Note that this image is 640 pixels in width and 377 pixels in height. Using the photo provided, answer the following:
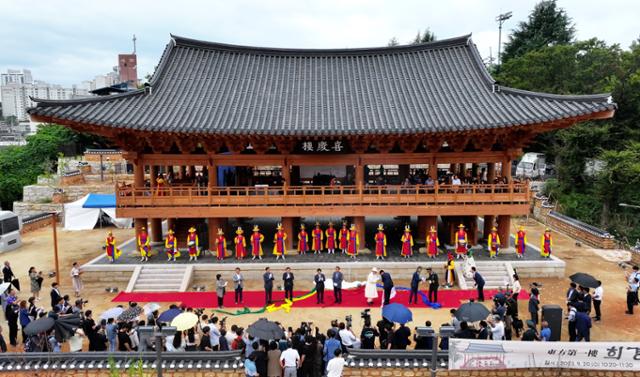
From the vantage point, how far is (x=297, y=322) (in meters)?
13.2

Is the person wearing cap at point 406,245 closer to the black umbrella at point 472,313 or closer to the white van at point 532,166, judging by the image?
the black umbrella at point 472,313

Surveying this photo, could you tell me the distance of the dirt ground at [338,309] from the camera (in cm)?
1314

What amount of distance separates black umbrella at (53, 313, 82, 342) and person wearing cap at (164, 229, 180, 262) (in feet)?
25.5

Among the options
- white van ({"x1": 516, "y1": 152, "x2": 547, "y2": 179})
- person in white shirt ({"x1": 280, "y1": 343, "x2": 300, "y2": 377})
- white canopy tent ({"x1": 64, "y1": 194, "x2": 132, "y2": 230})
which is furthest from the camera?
white van ({"x1": 516, "y1": 152, "x2": 547, "y2": 179})

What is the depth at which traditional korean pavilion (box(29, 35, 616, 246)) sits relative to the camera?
53.5ft

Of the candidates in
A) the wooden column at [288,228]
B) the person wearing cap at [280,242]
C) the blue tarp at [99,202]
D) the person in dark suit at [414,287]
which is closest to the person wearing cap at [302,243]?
the wooden column at [288,228]

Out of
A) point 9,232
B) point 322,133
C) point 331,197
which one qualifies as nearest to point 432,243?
point 331,197

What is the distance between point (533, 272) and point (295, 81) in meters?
14.7

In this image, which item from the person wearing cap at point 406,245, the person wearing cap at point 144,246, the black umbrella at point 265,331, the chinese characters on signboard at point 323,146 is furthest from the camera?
the chinese characters on signboard at point 323,146

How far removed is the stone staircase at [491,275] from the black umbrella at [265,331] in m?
9.88

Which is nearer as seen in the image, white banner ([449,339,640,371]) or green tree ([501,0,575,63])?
white banner ([449,339,640,371])

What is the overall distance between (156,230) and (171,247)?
9.38 feet

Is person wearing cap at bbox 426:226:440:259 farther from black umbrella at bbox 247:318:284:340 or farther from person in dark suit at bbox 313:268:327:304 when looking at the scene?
black umbrella at bbox 247:318:284:340

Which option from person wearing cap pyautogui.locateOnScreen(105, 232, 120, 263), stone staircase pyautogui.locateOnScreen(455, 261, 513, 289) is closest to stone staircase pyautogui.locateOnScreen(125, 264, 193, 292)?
person wearing cap pyautogui.locateOnScreen(105, 232, 120, 263)
